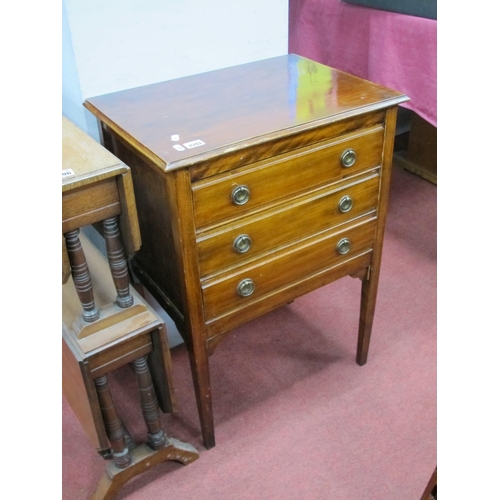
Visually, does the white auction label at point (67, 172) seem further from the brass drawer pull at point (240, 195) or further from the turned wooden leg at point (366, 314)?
the turned wooden leg at point (366, 314)

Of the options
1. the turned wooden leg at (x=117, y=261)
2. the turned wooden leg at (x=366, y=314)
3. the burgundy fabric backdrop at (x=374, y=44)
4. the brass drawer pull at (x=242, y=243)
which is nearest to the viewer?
the turned wooden leg at (x=117, y=261)

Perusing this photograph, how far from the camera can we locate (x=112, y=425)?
1.36 metres

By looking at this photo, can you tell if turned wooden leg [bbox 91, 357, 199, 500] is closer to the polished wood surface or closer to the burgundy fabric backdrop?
the polished wood surface

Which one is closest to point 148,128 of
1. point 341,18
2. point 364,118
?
point 364,118

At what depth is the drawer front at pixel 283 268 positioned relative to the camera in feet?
4.32

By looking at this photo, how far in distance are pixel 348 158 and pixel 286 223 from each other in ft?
0.73

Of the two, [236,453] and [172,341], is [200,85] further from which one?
[236,453]

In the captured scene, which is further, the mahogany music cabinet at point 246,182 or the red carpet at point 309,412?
the red carpet at point 309,412

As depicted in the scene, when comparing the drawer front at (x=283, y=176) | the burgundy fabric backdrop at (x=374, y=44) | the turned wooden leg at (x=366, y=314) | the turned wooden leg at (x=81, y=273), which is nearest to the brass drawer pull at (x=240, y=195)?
the drawer front at (x=283, y=176)

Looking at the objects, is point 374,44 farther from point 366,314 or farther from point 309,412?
point 309,412

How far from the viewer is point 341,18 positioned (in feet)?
7.65

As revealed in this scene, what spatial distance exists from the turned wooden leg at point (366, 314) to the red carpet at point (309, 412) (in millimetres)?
62

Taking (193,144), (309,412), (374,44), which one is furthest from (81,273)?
(374,44)

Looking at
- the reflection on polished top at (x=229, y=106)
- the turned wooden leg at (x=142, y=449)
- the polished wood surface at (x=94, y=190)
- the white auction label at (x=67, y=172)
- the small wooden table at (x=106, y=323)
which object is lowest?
the turned wooden leg at (x=142, y=449)
